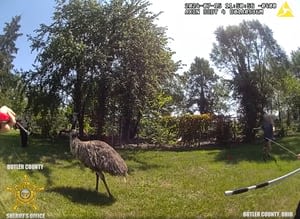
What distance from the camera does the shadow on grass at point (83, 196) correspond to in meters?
4.02

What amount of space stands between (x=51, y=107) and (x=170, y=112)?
39.9 inches

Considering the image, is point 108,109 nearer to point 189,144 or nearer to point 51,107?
point 51,107

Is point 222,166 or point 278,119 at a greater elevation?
point 278,119

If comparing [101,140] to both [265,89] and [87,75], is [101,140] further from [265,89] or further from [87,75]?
[265,89]

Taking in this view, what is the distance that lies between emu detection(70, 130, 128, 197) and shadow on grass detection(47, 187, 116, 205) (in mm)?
198

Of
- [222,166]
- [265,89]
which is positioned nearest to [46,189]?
[222,166]

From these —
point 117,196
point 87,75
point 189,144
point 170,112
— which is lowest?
point 117,196

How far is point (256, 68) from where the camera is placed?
440 centimetres

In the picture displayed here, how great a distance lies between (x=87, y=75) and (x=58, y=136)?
23.1 inches

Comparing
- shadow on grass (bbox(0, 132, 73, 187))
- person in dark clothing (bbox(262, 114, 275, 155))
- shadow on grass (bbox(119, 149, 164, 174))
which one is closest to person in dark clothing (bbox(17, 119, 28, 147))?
shadow on grass (bbox(0, 132, 73, 187))

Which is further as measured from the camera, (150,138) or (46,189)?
(150,138)

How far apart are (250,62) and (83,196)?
1.86m

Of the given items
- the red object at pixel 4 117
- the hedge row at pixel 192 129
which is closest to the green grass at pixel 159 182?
the hedge row at pixel 192 129

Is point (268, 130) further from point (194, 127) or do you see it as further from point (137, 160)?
point (137, 160)
